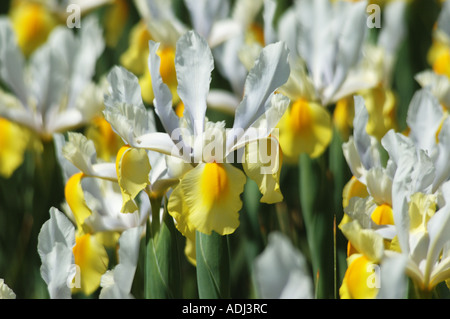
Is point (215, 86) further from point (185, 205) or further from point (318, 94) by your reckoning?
point (185, 205)

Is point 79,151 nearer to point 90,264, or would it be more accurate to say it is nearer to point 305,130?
point 90,264

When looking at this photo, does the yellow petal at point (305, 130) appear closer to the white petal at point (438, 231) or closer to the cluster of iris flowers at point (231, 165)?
the cluster of iris flowers at point (231, 165)

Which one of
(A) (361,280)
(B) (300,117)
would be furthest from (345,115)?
(A) (361,280)

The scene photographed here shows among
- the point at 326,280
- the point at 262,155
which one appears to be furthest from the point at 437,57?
the point at 262,155

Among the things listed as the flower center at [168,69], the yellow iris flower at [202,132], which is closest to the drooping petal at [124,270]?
the yellow iris flower at [202,132]

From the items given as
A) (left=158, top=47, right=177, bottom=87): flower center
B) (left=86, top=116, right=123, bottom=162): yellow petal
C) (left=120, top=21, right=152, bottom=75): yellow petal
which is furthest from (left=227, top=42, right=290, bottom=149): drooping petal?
(left=120, top=21, right=152, bottom=75): yellow petal

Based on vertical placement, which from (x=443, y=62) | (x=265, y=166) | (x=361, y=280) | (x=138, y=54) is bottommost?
(x=361, y=280)
